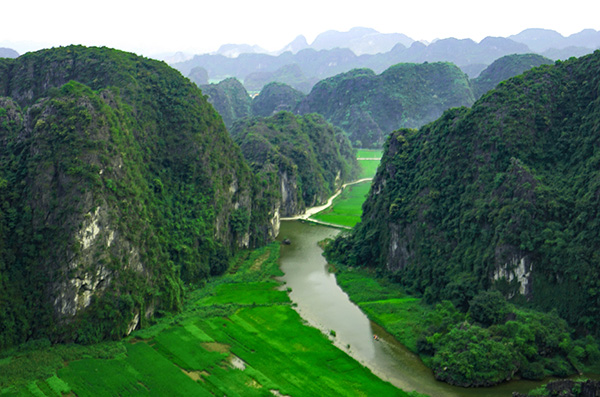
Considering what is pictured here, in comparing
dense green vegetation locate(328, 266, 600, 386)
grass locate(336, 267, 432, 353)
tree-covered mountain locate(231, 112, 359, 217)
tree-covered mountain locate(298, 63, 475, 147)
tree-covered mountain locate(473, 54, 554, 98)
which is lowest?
grass locate(336, 267, 432, 353)

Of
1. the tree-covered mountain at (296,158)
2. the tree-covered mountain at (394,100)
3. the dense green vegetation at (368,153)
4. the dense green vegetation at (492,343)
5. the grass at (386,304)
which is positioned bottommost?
the grass at (386,304)

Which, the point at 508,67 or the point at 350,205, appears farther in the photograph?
the point at 508,67

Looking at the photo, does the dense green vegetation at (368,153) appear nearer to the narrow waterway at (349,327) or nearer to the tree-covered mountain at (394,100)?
the tree-covered mountain at (394,100)

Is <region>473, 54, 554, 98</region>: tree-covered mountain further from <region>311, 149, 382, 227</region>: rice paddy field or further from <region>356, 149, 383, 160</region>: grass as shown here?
<region>311, 149, 382, 227</region>: rice paddy field

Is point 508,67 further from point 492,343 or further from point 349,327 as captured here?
point 492,343

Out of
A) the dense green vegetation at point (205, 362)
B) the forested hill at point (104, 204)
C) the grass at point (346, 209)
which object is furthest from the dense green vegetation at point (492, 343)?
the grass at point (346, 209)

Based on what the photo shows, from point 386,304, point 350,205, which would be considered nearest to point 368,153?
point 350,205

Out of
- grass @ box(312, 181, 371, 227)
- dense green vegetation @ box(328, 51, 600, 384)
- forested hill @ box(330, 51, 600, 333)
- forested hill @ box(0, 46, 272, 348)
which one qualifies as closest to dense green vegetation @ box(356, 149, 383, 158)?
grass @ box(312, 181, 371, 227)
